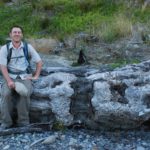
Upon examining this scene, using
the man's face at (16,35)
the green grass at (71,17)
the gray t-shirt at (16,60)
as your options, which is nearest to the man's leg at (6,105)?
the gray t-shirt at (16,60)

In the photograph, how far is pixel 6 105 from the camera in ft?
19.3

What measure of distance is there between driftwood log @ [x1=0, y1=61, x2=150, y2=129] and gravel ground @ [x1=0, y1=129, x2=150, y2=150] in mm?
108

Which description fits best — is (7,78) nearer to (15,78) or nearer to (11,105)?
(15,78)

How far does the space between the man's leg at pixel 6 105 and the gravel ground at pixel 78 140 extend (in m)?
0.19

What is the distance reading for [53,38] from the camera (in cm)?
1302

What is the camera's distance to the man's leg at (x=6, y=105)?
587 centimetres

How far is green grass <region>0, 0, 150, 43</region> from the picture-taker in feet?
42.8

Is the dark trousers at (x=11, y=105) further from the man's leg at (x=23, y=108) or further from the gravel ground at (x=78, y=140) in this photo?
the gravel ground at (x=78, y=140)

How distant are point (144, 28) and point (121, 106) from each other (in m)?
7.40

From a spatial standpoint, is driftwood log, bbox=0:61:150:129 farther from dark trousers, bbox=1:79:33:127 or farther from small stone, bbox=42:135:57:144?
small stone, bbox=42:135:57:144

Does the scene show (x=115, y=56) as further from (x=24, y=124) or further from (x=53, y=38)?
(x=24, y=124)

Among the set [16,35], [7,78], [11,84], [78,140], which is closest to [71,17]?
[16,35]

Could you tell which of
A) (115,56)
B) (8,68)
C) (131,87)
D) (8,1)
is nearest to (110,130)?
(131,87)

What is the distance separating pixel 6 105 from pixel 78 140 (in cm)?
93
